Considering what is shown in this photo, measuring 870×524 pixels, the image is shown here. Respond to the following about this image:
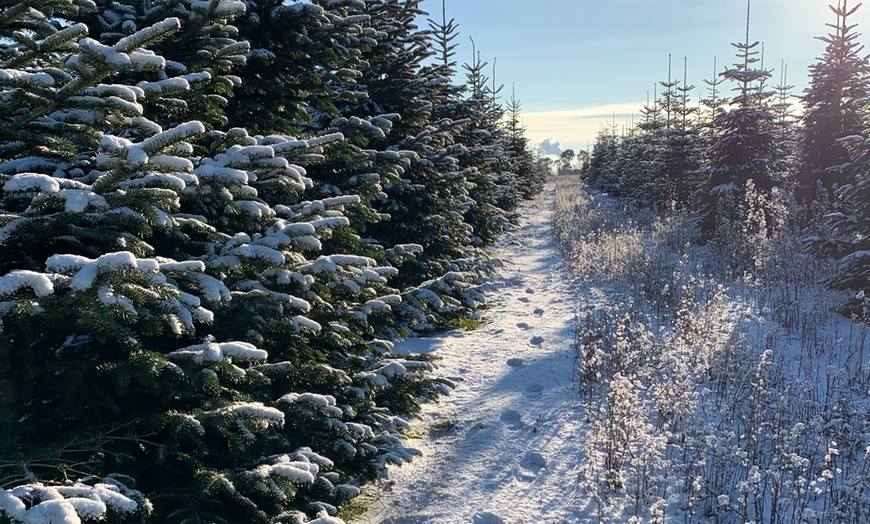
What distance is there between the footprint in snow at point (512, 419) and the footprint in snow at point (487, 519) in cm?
130

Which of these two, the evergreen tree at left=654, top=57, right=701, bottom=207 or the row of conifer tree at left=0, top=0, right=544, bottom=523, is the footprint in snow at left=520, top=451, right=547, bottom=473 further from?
the evergreen tree at left=654, top=57, right=701, bottom=207

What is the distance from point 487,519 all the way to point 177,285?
245 centimetres

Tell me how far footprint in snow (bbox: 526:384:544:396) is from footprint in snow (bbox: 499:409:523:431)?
531 millimetres

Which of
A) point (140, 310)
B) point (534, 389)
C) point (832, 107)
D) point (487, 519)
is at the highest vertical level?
point (832, 107)

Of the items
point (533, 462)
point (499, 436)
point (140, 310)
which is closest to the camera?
point (140, 310)

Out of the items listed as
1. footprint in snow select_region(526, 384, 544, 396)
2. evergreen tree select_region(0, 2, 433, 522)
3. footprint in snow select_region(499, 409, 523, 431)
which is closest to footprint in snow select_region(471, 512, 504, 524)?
evergreen tree select_region(0, 2, 433, 522)

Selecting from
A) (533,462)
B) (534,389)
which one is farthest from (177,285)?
(534,389)

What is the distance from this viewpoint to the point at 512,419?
489 cm

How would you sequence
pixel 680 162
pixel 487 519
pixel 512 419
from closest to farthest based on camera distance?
pixel 487 519 < pixel 512 419 < pixel 680 162

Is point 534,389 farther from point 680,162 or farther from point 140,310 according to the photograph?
point 680,162

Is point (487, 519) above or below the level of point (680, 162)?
below

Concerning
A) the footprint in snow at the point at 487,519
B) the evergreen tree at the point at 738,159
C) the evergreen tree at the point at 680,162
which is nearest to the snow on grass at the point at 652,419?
the footprint in snow at the point at 487,519

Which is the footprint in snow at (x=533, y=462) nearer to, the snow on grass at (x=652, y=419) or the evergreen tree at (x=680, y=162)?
the snow on grass at (x=652, y=419)

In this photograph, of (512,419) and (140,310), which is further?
(512,419)
